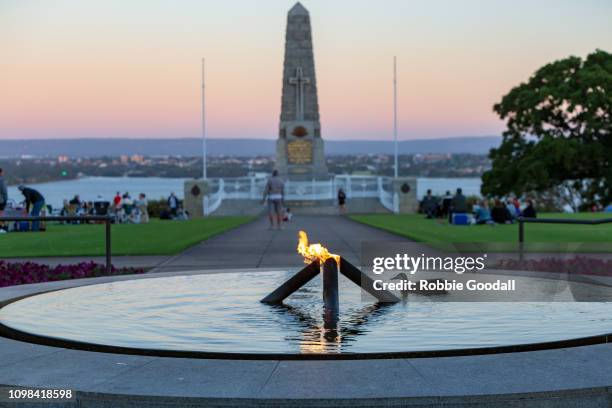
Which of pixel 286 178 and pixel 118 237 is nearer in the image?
pixel 118 237

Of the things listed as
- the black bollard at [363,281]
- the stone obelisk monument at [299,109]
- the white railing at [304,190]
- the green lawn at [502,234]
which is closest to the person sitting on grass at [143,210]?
the white railing at [304,190]

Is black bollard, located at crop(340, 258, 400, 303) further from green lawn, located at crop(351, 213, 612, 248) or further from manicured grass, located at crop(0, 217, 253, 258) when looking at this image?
green lawn, located at crop(351, 213, 612, 248)

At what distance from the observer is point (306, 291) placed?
40.1 ft

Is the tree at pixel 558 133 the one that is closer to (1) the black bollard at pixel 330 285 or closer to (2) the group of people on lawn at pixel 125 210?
(2) the group of people on lawn at pixel 125 210

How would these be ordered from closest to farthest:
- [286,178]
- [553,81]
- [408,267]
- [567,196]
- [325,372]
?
[325,372]
[408,267]
[553,81]
[286,178]
[567,196]

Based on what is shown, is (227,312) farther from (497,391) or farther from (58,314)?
(497,391)

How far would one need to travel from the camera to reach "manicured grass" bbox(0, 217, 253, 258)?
22516 mm

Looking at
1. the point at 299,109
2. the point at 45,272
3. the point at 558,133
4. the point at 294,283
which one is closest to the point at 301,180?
the point at 299,109

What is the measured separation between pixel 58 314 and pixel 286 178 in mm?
47374

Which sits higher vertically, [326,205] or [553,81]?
[553,81]

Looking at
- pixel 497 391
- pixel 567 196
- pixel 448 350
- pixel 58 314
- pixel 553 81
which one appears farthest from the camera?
pixel 567 196

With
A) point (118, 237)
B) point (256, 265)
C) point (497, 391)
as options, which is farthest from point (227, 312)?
point (118, 237)

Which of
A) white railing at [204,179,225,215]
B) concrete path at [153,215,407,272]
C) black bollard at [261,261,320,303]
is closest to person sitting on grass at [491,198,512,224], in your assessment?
concrete path at [153,215,407,272]

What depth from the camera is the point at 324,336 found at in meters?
8.64
